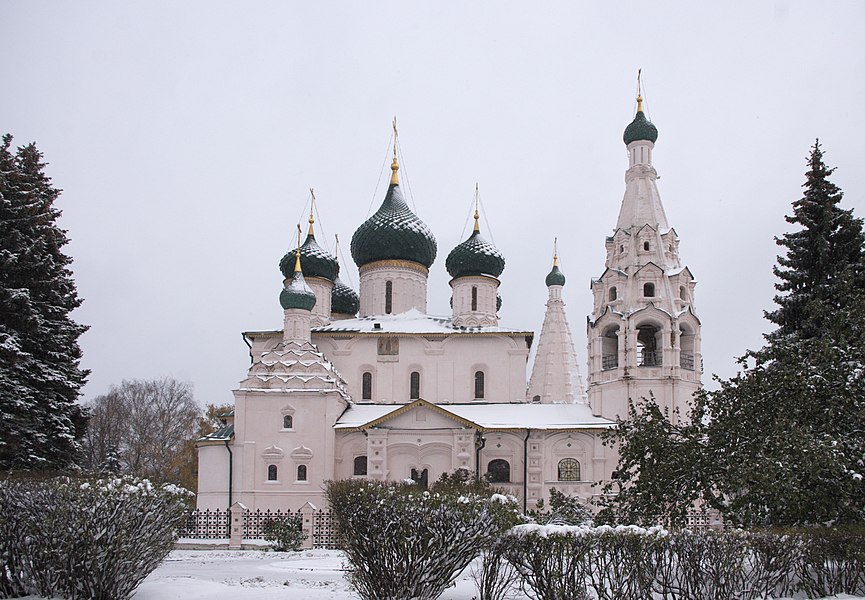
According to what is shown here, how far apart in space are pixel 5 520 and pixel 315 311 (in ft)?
76.9

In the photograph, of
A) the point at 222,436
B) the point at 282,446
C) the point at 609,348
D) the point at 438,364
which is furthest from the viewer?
the point at 438,364

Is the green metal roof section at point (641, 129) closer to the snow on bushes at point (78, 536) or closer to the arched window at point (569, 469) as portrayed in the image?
the arched window at point (569, 469)

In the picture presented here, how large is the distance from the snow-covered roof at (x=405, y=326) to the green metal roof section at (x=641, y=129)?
25.5 ft

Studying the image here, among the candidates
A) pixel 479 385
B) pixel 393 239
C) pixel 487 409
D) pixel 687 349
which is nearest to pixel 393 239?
pixel 393 239

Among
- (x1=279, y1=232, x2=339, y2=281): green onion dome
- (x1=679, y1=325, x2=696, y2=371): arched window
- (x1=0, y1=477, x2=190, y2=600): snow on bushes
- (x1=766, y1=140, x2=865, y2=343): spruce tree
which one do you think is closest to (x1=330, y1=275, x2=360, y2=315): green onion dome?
Result: (x1=279, y1=232, x2=339, y2=281): green onion dome

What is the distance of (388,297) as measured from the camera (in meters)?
33.2

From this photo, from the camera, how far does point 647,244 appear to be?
1085 inches

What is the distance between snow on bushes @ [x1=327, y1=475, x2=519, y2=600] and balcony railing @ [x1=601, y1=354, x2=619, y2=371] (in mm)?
18850

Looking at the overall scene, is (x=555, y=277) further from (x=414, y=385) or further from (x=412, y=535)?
(x=412, y=535)

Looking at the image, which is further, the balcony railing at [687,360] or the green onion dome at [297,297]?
the green onion dome at [297,297]

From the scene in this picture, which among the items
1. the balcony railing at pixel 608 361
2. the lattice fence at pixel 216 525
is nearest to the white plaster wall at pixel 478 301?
the balcony railing at pixel 608 361

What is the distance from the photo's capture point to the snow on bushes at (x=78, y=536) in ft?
30.8

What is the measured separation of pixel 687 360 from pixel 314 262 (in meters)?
14.6

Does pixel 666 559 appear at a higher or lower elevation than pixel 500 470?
higher
